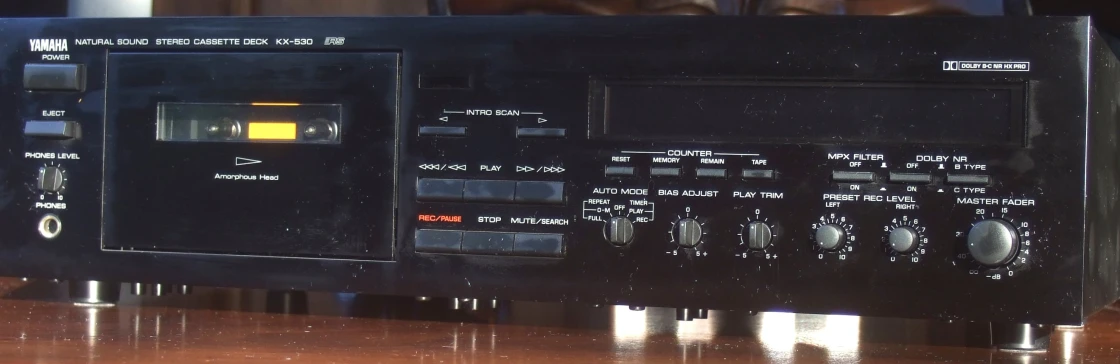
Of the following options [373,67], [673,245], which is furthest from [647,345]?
[373,67]

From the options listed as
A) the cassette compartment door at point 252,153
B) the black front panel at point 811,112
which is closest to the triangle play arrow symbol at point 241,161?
the cassette compartment door at point 252,153

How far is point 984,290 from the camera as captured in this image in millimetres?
735

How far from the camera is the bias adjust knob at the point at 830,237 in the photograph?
2.43 feet

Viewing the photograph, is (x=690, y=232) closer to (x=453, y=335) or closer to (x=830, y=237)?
(x=830, y=237)

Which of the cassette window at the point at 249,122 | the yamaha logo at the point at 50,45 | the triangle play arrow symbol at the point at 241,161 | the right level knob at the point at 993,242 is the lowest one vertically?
the right level knob at the point at 993,242

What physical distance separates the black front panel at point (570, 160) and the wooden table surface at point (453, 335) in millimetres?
38

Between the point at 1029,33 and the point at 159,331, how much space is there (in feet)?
2.21

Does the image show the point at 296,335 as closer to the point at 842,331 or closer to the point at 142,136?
the point at 142,136

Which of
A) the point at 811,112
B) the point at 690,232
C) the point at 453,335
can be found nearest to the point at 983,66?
the point at 811,112

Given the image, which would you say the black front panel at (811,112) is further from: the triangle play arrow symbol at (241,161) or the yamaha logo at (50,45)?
the yamaha logo at (50,45)

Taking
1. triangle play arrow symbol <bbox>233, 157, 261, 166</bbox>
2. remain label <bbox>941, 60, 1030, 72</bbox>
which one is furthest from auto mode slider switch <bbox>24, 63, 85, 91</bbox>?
remain label <bbox>941, 60, 1030, 72</bbox>

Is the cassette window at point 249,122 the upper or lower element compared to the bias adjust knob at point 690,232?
upper

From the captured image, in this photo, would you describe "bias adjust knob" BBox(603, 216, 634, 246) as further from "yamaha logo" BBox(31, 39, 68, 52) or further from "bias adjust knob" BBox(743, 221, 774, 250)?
"yamaha logo" BBox(31, 39, 68, 52)

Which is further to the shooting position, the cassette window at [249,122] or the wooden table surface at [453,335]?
the cassette window at [249,122]
